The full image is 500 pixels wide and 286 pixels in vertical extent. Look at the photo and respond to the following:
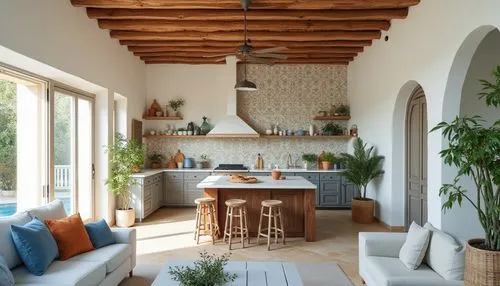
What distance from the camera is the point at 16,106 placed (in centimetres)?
440

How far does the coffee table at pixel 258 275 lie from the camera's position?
2.90m

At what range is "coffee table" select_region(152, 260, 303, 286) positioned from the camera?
9.52 ft

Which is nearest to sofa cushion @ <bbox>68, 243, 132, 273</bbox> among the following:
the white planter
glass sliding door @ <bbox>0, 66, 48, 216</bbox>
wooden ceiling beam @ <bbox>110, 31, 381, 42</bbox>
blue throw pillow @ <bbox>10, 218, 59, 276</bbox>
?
blue throw pillow @ <bbox>10, 218, 59, 276</bbox>

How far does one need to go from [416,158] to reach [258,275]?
12.5 feet

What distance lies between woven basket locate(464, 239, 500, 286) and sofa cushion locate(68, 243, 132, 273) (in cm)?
303

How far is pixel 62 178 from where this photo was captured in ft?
17.8

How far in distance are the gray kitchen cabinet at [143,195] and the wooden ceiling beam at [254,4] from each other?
317 centimetres

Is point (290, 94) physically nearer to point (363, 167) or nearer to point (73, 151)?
point (363, 167)

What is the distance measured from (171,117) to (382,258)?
6.07m

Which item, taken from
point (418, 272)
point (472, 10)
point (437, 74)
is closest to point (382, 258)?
point (418, 272)

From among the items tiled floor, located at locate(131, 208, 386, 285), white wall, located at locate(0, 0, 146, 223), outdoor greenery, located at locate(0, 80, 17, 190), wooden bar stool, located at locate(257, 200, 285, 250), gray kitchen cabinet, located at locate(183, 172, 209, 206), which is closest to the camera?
white wall, located at locate(0, 0, 146, 223)

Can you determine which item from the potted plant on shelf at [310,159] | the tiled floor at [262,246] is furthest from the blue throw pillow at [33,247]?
the potted plant on shelf at [310,159]

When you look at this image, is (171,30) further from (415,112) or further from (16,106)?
(415,112)

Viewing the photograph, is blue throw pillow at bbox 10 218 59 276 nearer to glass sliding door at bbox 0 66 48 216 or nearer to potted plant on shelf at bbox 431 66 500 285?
glass sliding door at bbox 0 66 48 216
